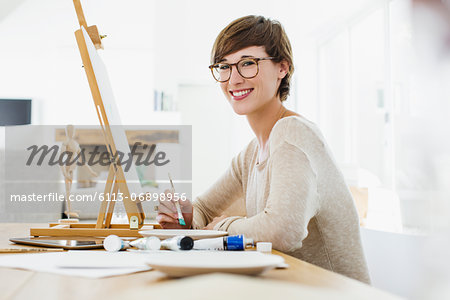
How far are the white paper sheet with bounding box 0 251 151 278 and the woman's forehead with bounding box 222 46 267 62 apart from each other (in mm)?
755

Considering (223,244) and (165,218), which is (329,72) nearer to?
(165,218)

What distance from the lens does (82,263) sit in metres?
0.61

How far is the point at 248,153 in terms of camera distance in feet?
5.07

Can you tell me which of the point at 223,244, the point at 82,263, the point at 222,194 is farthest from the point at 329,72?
the point at 82,263

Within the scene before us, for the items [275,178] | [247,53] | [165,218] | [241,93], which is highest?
[247,53]

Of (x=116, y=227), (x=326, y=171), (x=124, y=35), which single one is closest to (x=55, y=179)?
(x=124, y=35)

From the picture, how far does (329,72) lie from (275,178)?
4393mm

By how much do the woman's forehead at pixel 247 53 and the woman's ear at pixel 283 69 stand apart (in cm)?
10

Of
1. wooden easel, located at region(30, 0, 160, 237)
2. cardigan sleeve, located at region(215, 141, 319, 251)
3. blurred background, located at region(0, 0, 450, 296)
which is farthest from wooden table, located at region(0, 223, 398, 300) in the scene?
blurred background, located at region(0, 0, 450, 296)

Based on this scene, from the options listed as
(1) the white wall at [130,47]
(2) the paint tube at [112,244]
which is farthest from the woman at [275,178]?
(1) the white wall at [130,47]

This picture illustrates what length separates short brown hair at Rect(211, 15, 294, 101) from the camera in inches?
52.2

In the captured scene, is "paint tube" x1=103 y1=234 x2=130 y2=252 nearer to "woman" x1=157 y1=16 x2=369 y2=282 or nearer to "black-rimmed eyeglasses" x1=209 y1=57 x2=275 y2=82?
"woman" x1=157 y1=16 x2=369 y2=282

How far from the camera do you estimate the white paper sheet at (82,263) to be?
0.57 meters

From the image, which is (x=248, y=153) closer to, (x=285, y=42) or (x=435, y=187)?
(x=285, y=42)
